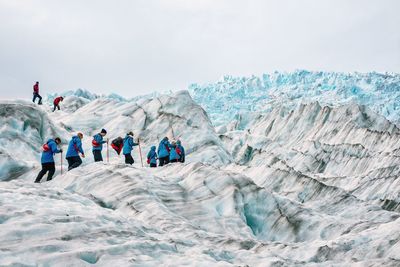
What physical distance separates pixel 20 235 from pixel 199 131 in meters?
27.8

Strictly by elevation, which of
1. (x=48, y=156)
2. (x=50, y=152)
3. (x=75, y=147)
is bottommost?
(x=48, y=156)

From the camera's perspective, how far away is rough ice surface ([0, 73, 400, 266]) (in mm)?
10055

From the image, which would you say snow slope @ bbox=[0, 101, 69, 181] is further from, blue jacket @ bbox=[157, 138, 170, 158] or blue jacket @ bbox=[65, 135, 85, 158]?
blue jacket @ bbox=[65, 135, 85, 158]

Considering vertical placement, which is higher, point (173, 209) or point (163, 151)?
point (163, 151)

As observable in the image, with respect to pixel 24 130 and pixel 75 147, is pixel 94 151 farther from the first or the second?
pixel 24 130

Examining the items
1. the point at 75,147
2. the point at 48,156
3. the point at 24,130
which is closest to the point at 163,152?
the point at 75,147

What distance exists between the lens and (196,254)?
35.2ft

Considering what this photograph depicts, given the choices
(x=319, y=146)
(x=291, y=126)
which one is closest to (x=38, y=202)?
(x=319, y=146)

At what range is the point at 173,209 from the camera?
16422 mm

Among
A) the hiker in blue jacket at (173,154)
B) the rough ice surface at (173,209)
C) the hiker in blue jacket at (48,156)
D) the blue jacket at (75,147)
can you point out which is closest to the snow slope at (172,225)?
the rough ice surface at (173,209)

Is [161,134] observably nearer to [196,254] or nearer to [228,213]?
[228,213]

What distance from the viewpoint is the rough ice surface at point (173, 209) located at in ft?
33.0

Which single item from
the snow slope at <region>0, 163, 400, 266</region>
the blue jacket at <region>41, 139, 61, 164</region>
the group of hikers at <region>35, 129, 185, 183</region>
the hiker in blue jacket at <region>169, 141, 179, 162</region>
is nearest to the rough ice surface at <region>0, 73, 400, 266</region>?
the snow slope at <region>0, 163, 400, 266</region>

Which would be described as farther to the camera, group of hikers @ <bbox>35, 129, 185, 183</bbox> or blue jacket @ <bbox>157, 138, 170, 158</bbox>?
blue jacket @ <bbox>157, 138, 170, 158</bbox>
